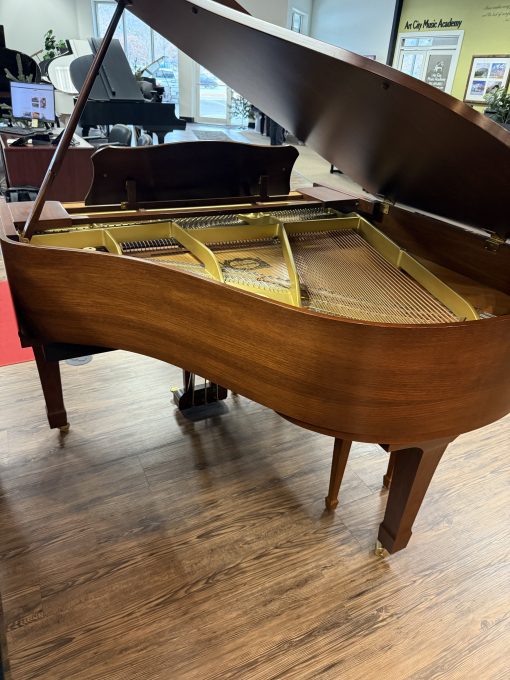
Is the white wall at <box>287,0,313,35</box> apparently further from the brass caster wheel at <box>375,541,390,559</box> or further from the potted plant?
the brass caster wheel at <box>375,541,390,559</box>

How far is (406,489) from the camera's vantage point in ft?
5.03

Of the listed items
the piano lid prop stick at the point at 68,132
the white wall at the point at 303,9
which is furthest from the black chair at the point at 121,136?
the white wall at the point at 303,9

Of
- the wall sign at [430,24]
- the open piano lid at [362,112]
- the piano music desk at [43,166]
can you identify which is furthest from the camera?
the wall sign at [430,24]

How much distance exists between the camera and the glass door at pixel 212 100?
38.7ft

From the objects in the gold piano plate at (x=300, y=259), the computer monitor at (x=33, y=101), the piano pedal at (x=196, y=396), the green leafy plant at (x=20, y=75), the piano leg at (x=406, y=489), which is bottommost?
the piano pedal at (x=196, y=396)

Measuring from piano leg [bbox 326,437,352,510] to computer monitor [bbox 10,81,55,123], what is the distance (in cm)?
451

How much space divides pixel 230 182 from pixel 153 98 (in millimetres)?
6859

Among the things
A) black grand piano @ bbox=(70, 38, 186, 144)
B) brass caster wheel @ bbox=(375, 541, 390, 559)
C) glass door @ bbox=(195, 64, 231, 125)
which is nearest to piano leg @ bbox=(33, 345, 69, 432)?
brass caster wheel @ bbox=(375, 541, 390, 559)

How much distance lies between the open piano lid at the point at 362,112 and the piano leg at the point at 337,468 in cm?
87

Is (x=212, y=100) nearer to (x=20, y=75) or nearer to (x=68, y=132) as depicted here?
(x=20, y=75)

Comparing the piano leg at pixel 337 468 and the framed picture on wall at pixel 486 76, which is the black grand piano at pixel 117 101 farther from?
the piano leg at pixel 337 468

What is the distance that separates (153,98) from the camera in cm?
797

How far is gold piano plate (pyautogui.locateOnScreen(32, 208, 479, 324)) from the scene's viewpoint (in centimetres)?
153

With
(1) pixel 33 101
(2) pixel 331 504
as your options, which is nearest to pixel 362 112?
(2) pixel 331 504
